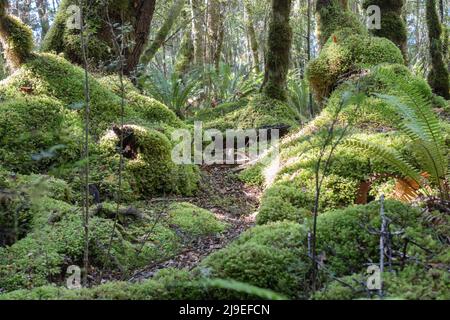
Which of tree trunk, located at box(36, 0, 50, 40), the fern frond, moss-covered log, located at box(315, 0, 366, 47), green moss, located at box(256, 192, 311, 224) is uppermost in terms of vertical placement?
tree trunk, located at box(36, 0, 50, 40)

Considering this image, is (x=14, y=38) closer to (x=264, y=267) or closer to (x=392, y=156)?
(x=392, y=156)

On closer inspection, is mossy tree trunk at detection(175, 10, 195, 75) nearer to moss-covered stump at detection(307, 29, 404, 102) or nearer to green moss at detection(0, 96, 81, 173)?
moss-covered stump at detection(307, 29, 404, 102)

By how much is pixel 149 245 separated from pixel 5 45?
3523 millimetres

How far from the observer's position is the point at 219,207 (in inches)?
228

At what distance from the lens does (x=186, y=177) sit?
19.7 feet

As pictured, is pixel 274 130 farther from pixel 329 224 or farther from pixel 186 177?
pixel 329 224

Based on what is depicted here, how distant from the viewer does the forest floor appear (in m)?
3.91

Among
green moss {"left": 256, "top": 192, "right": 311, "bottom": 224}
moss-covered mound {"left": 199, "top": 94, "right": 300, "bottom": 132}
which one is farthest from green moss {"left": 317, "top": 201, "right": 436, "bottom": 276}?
moss-covered mound {"left": 199, "top": 94, "right": 300, "bottom": 132}

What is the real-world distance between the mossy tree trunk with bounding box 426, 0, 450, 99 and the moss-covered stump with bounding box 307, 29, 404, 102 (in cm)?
291

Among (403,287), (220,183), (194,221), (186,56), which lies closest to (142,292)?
(403,287)

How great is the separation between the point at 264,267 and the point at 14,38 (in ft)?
15.9

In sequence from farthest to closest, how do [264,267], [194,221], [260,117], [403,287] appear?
[260,117] < [194,221] < [264,267] < [403,287]

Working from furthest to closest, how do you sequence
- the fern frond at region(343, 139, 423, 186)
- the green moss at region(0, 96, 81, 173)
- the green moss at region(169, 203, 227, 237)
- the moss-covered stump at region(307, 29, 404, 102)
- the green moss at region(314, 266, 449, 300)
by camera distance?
the moss-covered stump at region(307, 29, 404, 102), the green moss at region(0, 96, 81, 173), the green moss at region(169, 203, 227, 237), the fern frond at region(343, 139, 423, 186), the green moss at region(314, 266, 449, 300)
